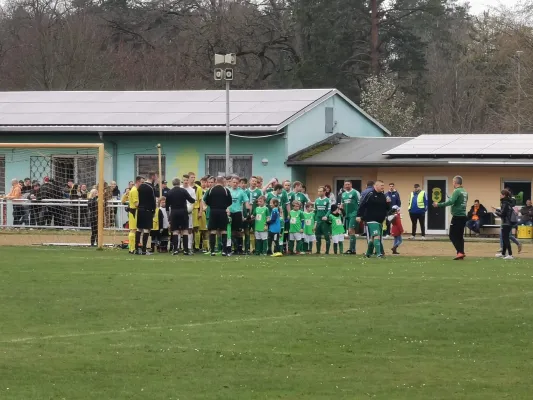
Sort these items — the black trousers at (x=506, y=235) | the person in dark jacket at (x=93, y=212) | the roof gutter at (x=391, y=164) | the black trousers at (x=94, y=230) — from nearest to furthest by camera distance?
the black trousers at (x=506, y=235) → the black trousers at (x=94, y=230) → the person in dark jacket at (x=93, y=212) → the roof gutter at (x=391, y=164)

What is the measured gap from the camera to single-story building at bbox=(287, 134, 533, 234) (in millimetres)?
40281

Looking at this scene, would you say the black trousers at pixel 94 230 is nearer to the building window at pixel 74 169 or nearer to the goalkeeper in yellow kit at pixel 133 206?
the goalkeeper in yellow kit at pixel 133 206

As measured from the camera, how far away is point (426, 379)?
11859 mm

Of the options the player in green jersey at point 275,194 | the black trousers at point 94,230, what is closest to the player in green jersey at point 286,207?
the player in green jersey at point 275,194

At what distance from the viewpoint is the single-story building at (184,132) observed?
4212 centimetres

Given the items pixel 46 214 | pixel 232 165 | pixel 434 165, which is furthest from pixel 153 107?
pixel 46 214

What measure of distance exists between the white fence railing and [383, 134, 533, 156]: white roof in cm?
1137

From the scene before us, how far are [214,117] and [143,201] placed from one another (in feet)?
50.9

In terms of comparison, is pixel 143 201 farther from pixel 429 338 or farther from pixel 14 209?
pixel 429 338

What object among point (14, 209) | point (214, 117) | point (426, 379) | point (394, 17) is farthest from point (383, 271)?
point (394, 17)

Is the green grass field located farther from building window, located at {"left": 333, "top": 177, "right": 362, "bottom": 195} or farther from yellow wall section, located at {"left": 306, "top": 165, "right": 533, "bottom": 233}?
building window, located at {"left": 333, "top": 177, "right": 362, "bottom": 195}

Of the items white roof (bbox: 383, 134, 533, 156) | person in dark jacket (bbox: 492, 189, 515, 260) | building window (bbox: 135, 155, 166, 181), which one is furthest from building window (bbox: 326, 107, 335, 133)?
person in dark jacket (bbox: 492, 189, 515, 260)

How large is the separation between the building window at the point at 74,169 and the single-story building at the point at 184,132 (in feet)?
10.3

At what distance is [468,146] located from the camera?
4169 centimetres
